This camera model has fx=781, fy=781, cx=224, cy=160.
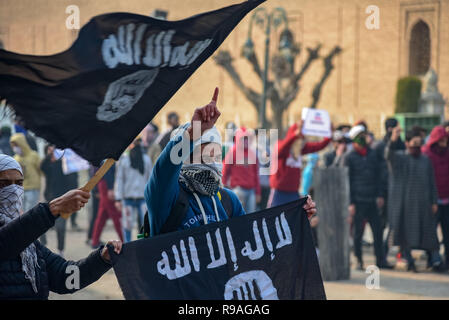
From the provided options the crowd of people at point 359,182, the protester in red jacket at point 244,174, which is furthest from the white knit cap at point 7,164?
the protester in red jacket at point 244,174

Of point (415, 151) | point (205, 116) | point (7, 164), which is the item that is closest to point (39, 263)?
point (7, 164)

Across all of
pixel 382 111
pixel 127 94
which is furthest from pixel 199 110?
pixel 382 111

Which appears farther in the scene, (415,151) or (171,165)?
(415,151)

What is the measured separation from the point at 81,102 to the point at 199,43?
68cm

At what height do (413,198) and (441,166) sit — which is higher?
(441,166)

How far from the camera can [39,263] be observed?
3.82m

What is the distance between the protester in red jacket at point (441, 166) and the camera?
10828mm

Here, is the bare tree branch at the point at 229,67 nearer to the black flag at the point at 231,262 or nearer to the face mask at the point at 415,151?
the face mask at the point at 415,151

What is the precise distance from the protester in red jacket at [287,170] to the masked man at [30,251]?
6253 millimetres

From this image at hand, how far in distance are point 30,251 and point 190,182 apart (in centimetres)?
87

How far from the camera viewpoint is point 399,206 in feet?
35.3

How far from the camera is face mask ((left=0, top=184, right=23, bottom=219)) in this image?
3.72m

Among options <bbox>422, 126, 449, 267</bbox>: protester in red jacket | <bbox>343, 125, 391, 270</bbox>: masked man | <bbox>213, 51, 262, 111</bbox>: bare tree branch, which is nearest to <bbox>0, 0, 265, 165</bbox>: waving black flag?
<bbox>343, 125, 391, 270</bbox>: masked man

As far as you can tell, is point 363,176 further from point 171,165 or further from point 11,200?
point 11,200
